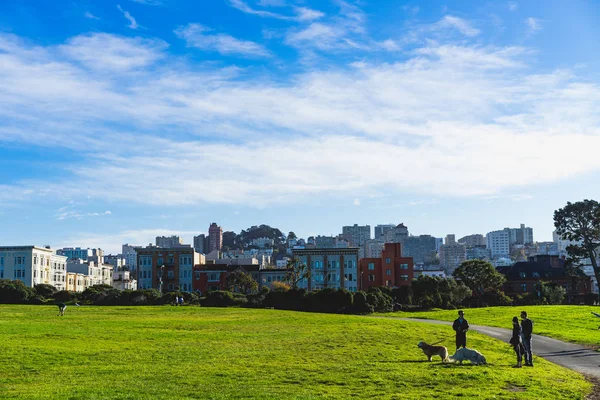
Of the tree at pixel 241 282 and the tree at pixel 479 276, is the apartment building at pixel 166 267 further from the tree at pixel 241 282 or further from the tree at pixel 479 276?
the tree at pixel 479 276

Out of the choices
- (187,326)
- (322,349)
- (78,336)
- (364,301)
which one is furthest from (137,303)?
(322,349)

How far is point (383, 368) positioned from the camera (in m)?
24.9

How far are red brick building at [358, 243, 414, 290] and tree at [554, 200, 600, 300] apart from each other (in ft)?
139

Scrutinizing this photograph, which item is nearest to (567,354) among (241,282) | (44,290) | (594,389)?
(594,389)

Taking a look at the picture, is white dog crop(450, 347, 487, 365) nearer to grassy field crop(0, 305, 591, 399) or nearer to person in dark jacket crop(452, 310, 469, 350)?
grassy field crop(0, 305, 591, 399)

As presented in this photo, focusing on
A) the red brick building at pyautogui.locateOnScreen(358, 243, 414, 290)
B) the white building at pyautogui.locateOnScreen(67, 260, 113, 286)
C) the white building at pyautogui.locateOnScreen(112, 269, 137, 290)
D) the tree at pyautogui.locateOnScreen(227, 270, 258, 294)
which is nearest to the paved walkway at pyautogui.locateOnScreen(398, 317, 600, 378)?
the tree at pyautogui.locateOnScreen(227, 270, 258, 294)

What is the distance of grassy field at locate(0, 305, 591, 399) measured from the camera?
19875 mm

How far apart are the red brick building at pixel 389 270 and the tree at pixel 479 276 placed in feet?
67.2

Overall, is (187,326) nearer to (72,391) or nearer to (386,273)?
(72,391)

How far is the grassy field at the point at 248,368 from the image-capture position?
19.9m

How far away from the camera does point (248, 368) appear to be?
24.6m

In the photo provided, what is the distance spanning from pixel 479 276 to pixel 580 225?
2126cm

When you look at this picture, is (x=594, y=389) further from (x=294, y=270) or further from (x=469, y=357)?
(x=294, y=270)

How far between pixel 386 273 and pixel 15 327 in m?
93.5
